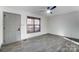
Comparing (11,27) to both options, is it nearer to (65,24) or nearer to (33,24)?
(33,24)

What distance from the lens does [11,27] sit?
5258mm

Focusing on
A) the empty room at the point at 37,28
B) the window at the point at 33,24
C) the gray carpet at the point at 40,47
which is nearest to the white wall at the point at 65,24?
the empty room at the point at 37,28

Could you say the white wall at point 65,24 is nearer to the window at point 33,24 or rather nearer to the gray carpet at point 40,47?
the window at point 33,24

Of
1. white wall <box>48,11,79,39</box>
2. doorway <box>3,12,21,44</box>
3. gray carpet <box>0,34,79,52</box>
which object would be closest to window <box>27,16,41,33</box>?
doorway <box>3,12,21,44</box>

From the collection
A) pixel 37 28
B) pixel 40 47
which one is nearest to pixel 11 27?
pixel 40 47

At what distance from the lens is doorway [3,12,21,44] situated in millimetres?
4840

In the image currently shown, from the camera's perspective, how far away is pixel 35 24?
8.30 metres

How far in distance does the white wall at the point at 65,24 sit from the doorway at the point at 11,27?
15.1ft

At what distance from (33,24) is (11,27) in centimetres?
300

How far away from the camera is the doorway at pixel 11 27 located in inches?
191

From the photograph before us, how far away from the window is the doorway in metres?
1.40

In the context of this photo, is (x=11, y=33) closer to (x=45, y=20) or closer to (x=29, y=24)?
(x=29, y=24)

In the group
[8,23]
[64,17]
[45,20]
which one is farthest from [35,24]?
[8,23]

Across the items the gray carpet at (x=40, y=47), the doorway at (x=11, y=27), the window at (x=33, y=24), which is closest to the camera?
the gray carpet at (x=40, y=47)
